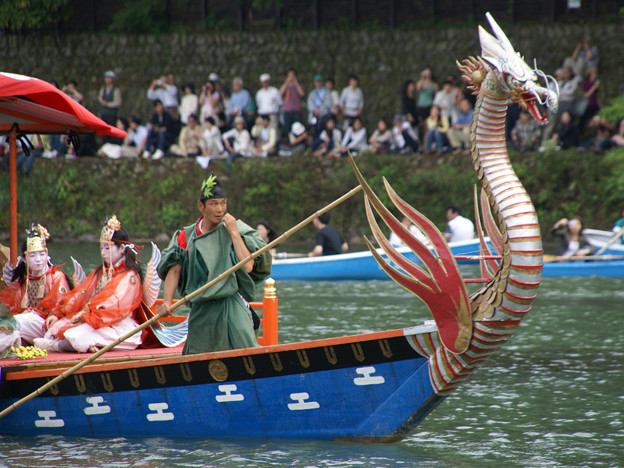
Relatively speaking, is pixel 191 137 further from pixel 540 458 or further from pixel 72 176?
pixel 540 458

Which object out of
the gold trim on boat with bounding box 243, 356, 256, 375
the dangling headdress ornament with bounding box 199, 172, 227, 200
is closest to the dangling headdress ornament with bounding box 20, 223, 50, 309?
the dangling headdress ornament with bounding box 199, 172, 227, 200

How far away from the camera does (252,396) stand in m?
6.43

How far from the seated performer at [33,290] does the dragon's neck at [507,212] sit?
11.7 feet

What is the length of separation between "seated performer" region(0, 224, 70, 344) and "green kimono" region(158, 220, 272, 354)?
4.94 feet

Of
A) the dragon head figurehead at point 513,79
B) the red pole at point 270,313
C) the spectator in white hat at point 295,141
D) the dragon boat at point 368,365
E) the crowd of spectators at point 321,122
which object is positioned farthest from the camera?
the spectator in white hat at point 295,141

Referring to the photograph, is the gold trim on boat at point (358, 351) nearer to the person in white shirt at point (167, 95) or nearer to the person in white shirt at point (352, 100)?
the person in white shirt at point (352, 100)

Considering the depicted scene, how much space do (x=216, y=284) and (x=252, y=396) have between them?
769 mm

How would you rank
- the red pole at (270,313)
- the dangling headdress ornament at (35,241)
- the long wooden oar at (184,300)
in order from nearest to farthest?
the long wooden oar at (184,300), the red pole at (270,313), the dangling headdress ornament at (35,241)

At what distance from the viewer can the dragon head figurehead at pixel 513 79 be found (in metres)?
5.57

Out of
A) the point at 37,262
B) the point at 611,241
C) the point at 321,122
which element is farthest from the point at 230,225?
the point at 321,122

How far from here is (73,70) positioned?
23.6 metres

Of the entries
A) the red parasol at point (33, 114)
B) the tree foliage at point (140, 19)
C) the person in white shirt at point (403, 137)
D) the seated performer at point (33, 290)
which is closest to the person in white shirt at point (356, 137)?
the person in white shirt at point (403, 137)

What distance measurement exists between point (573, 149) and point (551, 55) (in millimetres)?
2911

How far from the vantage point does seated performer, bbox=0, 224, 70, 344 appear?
24.9 ft
